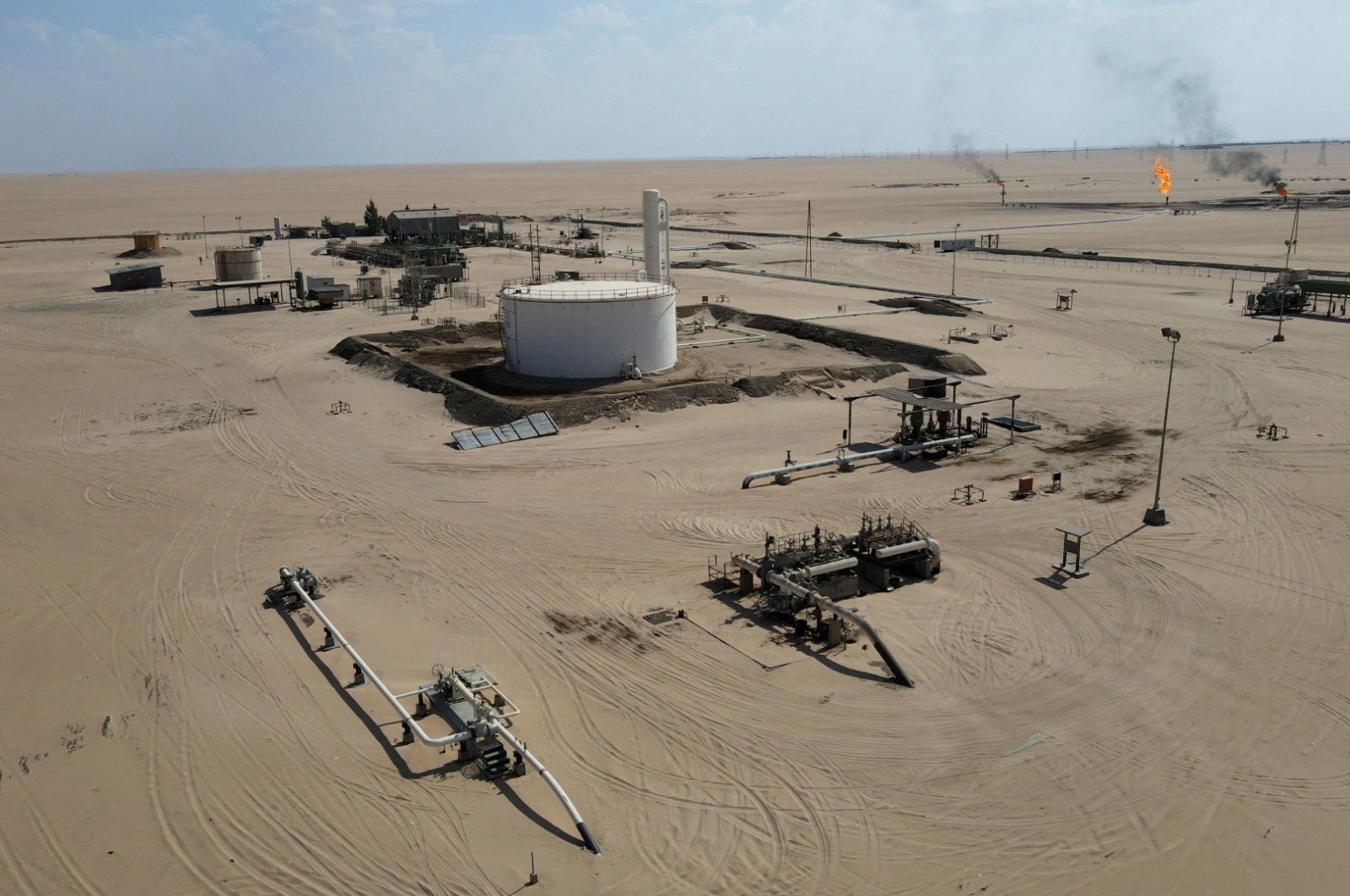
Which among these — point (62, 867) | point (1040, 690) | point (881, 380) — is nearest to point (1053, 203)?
point (881, 380)

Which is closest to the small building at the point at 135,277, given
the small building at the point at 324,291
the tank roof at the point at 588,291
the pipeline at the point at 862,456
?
the small building at the point at 324,291

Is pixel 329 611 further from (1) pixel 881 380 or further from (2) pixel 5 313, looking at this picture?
(2) pixel 5 313

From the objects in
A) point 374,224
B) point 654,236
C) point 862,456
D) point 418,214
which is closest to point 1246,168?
point 374,224

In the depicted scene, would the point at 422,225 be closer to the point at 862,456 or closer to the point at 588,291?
the point at 588,291

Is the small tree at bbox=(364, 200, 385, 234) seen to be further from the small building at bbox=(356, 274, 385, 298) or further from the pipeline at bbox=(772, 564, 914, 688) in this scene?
the pipeline at bbox=(772, 564, 914, 688)

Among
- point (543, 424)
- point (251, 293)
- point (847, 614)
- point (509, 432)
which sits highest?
point (251, 293)

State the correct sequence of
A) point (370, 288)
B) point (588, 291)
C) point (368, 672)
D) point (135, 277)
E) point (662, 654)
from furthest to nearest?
point (135, 277) < point (370, 288) < point (588, 291) < point (662, 654) < point (368, 672)

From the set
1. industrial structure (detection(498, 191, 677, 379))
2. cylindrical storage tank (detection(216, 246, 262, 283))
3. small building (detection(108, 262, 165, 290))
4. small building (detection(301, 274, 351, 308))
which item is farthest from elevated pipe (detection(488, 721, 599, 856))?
→ small building (detection(108, 262, 165, 290))

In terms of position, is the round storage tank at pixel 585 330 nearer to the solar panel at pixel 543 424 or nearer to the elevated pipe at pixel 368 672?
the solar panel at pixel 543 424
